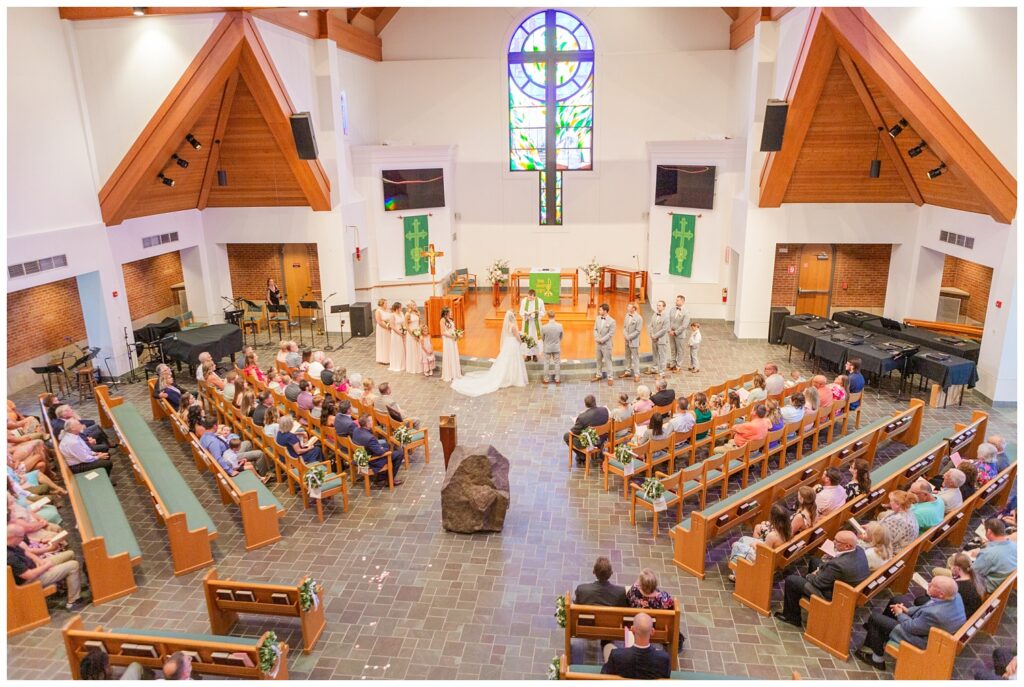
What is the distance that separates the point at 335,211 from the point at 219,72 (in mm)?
4298

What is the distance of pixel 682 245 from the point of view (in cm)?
1789

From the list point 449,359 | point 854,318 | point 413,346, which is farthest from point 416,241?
point 854,318

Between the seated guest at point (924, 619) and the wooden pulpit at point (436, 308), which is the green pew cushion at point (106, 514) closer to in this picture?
the seated guest at point (924, 619)

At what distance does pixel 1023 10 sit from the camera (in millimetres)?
5574

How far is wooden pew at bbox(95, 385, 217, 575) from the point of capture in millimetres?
7281

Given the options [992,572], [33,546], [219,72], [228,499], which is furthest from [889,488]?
[219,72]

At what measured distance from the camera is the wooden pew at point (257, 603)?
6152 millimetres

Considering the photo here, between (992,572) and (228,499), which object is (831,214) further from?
(228,499)

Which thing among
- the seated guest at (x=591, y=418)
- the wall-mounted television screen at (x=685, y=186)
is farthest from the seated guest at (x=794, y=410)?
the wall-mounted television screen at (x=685, y=186)

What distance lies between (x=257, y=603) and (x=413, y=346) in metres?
7.89

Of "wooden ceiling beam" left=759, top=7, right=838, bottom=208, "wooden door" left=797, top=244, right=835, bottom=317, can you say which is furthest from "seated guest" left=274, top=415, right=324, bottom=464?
"wooden door" left=797, top=244, right=835, bottom=317

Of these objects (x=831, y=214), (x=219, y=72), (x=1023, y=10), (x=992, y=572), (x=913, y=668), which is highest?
(x=219, y=72)

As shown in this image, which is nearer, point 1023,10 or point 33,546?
point 1023,10

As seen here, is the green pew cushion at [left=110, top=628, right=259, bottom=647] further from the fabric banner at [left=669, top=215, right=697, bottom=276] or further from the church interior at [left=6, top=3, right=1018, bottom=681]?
the fabric banner at [left=669, top=215, right=697, bottom=276]
